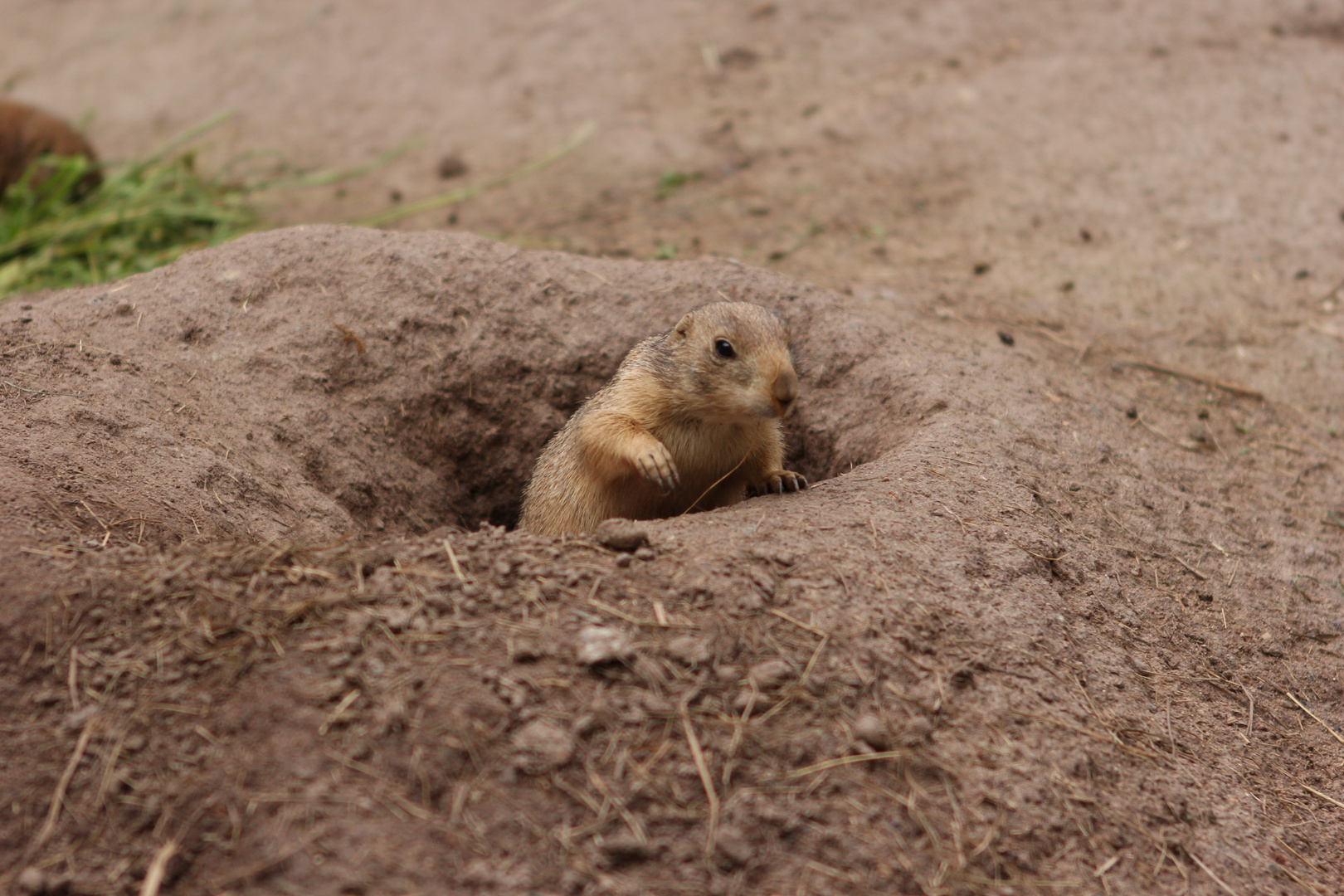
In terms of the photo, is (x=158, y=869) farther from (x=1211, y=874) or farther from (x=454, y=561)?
(x=1211, y=874)

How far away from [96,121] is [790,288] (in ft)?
30.5

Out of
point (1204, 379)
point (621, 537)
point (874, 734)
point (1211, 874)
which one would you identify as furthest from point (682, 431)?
point (1204, 379)

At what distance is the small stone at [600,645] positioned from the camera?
108 inches

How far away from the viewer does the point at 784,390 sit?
378cm

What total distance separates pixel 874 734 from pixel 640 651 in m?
0.71

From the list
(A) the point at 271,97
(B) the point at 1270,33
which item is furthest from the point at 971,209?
(A) the point at 271,97

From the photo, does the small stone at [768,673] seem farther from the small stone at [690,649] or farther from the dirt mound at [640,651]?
the small stone at [690,649]

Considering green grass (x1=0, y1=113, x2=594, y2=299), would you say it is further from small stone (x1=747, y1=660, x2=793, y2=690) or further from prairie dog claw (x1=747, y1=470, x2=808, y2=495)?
small stone (x1=747, y1=660, x2=793, y2=690)

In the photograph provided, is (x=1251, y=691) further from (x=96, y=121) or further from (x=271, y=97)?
(x=96, y=121)

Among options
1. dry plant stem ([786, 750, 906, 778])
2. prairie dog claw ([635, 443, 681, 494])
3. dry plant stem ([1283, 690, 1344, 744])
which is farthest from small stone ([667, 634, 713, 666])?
dry plant stem ([1283, 690, 1344, 744])

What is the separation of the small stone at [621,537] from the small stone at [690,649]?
1.50 ft

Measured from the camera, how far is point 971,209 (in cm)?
737

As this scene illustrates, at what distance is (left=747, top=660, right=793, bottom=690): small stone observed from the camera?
2.78m

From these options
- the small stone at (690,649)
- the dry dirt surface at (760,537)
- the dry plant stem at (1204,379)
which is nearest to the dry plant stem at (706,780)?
the dry dirt surface at (760,537)
